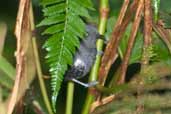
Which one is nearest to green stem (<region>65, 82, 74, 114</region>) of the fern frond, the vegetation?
the vegetation

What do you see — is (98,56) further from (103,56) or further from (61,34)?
(61,34)

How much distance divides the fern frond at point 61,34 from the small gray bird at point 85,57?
0.15 meters

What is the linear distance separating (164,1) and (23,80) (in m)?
0.52

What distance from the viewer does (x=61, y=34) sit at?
1.75 feet

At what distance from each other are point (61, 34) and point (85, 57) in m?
0.18

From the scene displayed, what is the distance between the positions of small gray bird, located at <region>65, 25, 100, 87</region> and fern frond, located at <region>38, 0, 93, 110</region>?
5.8 inches

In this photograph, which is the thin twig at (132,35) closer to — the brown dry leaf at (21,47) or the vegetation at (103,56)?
the vegetation at (103,56)

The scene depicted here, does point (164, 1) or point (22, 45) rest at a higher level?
point (164, 1)

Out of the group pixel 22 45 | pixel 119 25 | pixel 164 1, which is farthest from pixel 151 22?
pixel 164 1

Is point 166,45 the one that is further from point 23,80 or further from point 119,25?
point 23,80

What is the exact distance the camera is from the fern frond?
0.53m

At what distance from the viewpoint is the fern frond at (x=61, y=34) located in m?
0.53

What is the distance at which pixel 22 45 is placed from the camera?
0.62 metres

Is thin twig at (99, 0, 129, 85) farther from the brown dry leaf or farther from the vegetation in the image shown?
the brown dry leaf
